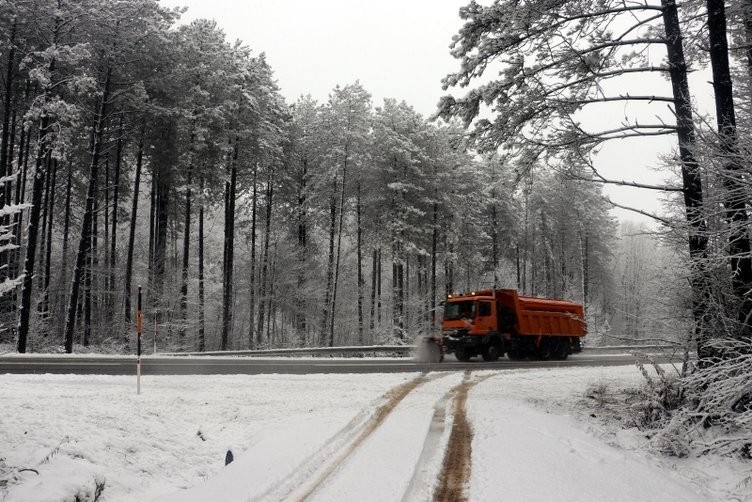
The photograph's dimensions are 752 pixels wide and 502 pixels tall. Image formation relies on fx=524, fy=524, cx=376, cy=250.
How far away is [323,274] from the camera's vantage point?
3622 cm

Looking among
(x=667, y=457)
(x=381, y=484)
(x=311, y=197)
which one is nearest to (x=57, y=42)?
(x=311, y=197)

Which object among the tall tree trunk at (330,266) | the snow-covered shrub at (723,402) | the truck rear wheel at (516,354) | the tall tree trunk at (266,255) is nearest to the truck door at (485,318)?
the truck rear wheel at (516,354)

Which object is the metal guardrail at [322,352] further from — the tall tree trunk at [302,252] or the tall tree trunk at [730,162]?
the tall tree trunk at [730,162]

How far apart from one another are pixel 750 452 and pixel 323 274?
100ft

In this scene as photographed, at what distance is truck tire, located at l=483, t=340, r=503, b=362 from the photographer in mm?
21297

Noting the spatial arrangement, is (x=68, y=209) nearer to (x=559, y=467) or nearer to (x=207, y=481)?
(x=207, y=481)

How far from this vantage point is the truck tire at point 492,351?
21.3m

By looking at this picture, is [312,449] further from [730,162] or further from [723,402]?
[730,162]

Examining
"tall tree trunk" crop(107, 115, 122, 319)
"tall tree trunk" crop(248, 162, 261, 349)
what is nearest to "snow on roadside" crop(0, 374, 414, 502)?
"tall tree trunk" crop(107, 115, 122, 319)

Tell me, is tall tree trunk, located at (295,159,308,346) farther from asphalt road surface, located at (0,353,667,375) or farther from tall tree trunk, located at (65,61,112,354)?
asphalt road surface, located at (0,353,667,375)

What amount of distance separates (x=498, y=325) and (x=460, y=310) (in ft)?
5.51

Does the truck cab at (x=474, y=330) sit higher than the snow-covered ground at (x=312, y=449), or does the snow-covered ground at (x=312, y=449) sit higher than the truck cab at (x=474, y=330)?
the truck cab at (x=474, y=330)

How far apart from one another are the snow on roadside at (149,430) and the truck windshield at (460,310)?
9.74 m

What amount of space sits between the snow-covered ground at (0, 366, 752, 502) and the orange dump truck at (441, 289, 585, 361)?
9.77m
